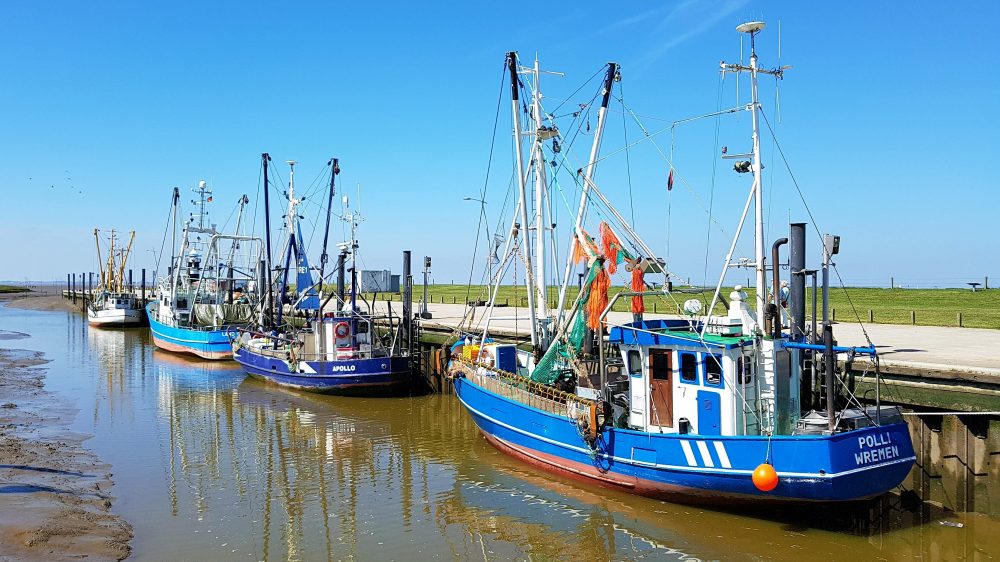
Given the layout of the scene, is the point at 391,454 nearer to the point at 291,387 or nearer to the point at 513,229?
the point at 513,229

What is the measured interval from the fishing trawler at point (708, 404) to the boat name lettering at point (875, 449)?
0.8 inches

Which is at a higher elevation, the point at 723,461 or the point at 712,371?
the point at 712,371

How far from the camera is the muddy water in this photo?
1160cm

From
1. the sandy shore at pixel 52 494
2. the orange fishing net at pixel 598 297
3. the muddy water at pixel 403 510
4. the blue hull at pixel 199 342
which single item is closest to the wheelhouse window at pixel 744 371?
the muddy water at pixel 403 510

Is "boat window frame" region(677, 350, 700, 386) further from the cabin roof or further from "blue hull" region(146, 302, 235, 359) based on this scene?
"blue hull" region(146, 302, 235, 359)

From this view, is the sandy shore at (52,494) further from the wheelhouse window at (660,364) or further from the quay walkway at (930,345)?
the quay walkway at (930,345)

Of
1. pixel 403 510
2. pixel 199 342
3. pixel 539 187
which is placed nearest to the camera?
pixel 403 510

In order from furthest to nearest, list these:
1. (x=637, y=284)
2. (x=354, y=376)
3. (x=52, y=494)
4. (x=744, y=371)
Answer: (x=354, y=376), (x=637, y=284), (x=52, y=494), (x=744, y=371)

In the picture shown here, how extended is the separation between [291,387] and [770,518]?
19.9 meters

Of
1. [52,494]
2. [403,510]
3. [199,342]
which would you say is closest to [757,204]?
[403,510]

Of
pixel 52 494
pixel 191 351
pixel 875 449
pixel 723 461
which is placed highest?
pixel 875 449

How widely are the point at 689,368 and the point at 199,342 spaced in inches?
1250

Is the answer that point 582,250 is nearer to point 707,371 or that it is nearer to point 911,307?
point 707,371

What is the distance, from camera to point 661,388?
13.8 metres
